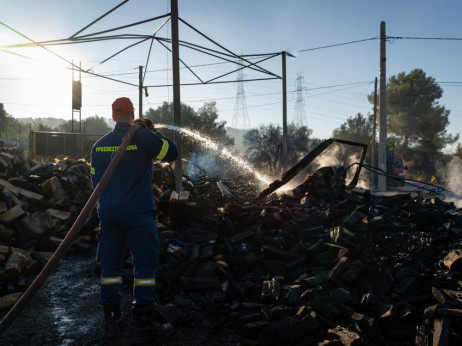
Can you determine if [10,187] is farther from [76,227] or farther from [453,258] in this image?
[453,258]

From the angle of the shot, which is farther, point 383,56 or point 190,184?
point 383,56

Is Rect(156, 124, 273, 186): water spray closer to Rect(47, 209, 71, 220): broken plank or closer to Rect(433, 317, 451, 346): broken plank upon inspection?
Rect(47, 209, 71, 220): broken plank

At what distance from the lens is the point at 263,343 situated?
9.26 ft

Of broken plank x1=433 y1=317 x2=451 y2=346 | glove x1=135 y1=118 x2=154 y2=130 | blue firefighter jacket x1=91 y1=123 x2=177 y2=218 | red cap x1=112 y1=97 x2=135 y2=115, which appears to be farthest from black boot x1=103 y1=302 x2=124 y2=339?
broken plank x1=433 y1=317 x2=451 y2=346

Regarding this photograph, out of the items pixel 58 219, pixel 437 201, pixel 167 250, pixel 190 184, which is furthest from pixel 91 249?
pixel 437 201

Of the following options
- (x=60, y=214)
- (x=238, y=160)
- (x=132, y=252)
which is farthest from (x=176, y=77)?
(x=238, y=160)

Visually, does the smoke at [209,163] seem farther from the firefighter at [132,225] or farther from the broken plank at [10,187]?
the firefighter at [132,225]

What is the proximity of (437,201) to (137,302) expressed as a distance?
610 cm

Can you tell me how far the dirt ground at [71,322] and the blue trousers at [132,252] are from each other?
41 centimetres

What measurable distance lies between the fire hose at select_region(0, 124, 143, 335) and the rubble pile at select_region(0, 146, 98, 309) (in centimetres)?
134

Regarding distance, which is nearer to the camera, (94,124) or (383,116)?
(383,116)

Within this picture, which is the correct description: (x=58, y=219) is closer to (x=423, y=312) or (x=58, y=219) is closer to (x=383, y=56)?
(x=423, y=312)

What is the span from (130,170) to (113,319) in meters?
1.53

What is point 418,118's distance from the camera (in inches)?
1626
